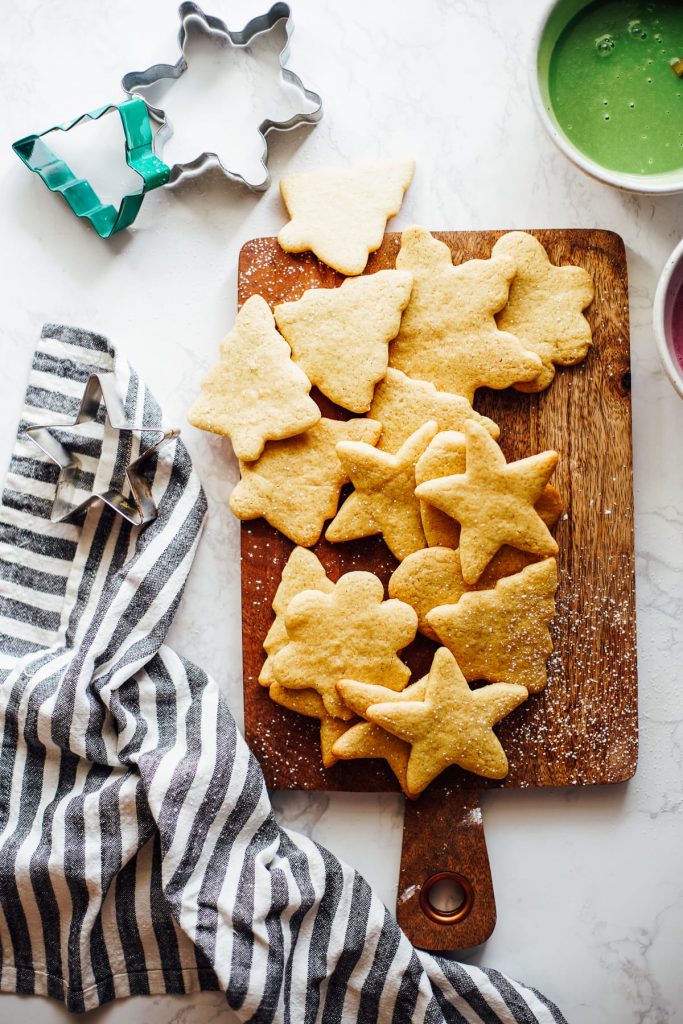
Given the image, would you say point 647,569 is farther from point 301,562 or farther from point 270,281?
point 270,281

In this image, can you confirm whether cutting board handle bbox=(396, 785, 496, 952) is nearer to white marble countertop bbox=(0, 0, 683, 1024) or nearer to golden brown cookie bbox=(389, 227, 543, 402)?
white marble countertop bbox=(0, 0, 683, 1024)

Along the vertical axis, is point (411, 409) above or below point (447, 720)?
above

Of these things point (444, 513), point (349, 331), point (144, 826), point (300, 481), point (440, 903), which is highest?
point (349, 331)

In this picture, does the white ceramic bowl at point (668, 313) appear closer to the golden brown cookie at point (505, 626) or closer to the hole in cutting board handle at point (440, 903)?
the golden brown cookie at point (505, 626)

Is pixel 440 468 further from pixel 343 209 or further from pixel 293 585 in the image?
pixel 343 209

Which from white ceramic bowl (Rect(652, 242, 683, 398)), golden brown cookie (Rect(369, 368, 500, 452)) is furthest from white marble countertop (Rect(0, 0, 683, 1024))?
golden brown cookie (Rect(369, 368, 500, 452))

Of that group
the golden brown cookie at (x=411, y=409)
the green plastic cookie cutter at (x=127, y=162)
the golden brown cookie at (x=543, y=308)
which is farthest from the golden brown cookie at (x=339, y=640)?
the green plastic cookie cutter at (x=127, y=162)

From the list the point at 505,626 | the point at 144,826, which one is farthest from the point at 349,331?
the point at 144,826
